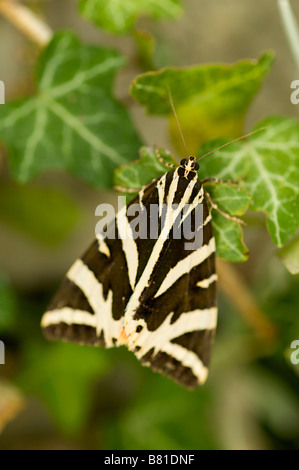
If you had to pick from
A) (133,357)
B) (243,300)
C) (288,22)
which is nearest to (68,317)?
(243,300)

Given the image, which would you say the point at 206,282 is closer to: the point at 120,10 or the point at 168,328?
the point at 168,328

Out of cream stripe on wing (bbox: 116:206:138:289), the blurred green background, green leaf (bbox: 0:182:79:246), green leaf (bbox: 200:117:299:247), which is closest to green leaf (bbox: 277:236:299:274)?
green leaf (bbox: 200:117:299:247)

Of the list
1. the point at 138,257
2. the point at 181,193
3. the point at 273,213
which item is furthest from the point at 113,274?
the point at 273,213

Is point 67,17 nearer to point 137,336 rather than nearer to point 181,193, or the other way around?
point 181,193

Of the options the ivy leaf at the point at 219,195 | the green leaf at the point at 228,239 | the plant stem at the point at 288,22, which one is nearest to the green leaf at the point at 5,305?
the ivy leaf at the point at 219,195
